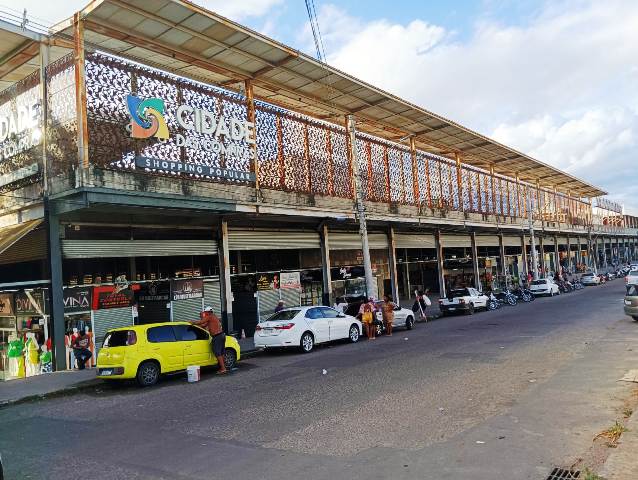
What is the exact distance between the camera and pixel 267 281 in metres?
22.5

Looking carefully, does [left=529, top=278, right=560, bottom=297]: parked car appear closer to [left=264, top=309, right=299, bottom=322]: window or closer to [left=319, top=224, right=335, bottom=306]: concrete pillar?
[left=319, top=224, right=335, bottom=306]: concrete pillar

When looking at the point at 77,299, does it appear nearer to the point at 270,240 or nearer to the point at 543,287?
the point at 270,240

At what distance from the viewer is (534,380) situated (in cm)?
999

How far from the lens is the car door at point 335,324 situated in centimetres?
1783

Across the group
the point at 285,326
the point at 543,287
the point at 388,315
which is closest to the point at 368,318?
the point at 388,315

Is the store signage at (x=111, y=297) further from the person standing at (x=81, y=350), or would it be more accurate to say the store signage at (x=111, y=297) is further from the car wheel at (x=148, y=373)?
the car wheel at (x=148, y=373)

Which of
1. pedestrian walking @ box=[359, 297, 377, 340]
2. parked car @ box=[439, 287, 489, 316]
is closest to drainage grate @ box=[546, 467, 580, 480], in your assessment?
pedestrian walking @ box=[359, 297, 377, 340]

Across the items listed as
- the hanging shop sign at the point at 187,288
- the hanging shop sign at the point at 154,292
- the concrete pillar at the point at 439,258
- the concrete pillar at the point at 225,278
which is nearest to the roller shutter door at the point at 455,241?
the concrete pillar at the point at 439,258

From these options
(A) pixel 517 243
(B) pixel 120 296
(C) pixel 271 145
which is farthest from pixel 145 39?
(A) pixel 517 243

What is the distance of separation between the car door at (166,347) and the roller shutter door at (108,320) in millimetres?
4096

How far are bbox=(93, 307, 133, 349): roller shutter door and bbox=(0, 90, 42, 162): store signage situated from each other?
5.58m

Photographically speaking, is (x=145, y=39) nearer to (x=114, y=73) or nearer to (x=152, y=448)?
(x=114, y=73)

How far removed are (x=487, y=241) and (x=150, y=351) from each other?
3736cm

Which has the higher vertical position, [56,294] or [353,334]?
[56,294]
